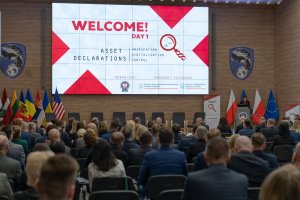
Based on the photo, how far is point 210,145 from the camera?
12.8ft

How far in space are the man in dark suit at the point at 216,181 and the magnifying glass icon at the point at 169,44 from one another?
15907 millimetres

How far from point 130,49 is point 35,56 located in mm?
3694

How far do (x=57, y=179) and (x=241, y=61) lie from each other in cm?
1895

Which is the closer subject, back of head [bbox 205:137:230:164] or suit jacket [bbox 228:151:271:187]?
back of head [bbox 205:137:230:164]

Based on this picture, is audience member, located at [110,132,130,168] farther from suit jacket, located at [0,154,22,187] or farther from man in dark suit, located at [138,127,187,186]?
suit jacket, located at [0,154,22,187]

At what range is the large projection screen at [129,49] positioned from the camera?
1905 cm

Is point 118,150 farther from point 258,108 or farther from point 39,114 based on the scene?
Result: point 258,108

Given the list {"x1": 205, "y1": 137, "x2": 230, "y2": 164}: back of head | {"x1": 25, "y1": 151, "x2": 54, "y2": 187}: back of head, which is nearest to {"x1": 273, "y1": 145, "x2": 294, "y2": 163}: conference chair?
{"x1": 205, "y1": 137, "x2": 230, "y2": 164}: back of head

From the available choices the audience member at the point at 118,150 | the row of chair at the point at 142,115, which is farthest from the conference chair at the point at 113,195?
the row of chair at the point at 142,115

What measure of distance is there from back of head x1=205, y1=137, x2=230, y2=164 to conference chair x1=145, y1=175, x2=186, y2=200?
A: 1445 mm

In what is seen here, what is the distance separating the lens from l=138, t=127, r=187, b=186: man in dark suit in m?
5.93

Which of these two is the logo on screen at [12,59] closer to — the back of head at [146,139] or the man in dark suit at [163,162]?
the back of head at [146,139]

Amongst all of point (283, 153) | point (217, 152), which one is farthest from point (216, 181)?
point (283, 153)

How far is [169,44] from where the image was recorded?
19.7 meters
